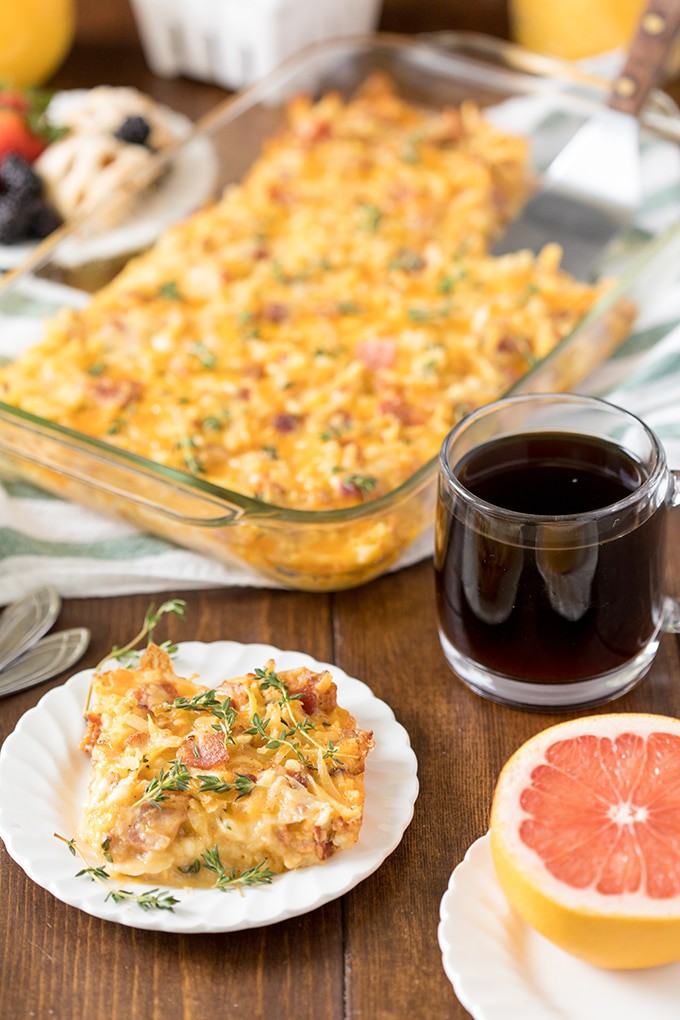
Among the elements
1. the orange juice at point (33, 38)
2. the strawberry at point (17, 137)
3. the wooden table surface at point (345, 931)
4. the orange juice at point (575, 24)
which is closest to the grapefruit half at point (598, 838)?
the wooden table surface at point (345, 931)

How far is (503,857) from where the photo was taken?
1310mm

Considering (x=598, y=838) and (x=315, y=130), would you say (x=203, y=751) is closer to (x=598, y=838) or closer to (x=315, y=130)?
(x=598, y=838)

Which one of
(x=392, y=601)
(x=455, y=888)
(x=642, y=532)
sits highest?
(x=642, y=532)

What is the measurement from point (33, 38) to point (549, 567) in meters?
2.26

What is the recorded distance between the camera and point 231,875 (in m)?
1.40

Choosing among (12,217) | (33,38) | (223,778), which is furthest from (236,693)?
(33,38)

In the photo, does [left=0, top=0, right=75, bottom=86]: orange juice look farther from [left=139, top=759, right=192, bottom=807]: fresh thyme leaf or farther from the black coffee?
[left=139, top=759, right=192, bottom=807]: fresh thyme leaf

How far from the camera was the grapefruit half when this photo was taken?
4.09 ft

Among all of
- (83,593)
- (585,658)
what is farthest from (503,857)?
(83,593)

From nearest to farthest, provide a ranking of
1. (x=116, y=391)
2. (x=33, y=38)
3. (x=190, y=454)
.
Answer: (x=190, y=454) → (x=116, y=391) → (x=33, y=38)

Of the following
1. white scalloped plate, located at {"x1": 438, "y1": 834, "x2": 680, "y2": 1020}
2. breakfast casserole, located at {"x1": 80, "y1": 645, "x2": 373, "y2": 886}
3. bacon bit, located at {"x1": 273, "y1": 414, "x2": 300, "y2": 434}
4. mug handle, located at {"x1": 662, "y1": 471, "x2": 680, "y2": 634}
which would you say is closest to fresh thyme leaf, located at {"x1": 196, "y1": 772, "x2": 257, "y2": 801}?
breakfast casserole, located at {"x1": 80, "y1": 645, "x2": 373, "y2": 886}

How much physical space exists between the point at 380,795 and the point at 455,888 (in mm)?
159

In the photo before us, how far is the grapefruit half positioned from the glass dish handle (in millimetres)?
593

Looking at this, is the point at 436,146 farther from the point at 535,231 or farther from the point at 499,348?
the point at 499,348
